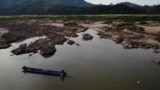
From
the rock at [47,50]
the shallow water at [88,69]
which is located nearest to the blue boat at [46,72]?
the shallow water at [88,69]

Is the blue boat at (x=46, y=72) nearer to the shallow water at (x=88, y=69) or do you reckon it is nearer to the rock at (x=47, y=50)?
the shallow water at (x=88, y=69)

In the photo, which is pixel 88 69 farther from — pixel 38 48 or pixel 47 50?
pixel 38 48

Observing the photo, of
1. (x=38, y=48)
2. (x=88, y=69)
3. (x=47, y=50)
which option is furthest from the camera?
(x=38, y=48)

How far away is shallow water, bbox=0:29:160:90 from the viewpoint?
30.1 meters

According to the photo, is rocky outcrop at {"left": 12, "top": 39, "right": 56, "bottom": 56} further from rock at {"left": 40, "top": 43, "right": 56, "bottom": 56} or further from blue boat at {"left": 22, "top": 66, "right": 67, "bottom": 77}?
blue boat at {"left": 22, "top": 66, "right": 67, "bottom": 77}

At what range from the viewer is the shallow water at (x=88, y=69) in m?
30.1

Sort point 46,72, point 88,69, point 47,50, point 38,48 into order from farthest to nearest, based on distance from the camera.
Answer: point 38,48 < point 47,50 < point 88,69 < point 46,72

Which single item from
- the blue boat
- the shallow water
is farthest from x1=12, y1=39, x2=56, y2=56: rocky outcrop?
the blue boat

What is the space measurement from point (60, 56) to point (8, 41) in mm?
21654

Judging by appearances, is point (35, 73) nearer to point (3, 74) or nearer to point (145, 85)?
point (3, 74)

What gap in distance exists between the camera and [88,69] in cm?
3656

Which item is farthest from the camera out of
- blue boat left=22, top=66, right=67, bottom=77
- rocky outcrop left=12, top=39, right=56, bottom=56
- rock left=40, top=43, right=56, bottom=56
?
Answer: rocky outcrop left=12, top=39, right=56, bottom=56

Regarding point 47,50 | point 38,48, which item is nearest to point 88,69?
point 47,50

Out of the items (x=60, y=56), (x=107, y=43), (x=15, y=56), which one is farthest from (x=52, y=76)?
(x=107, y=43)
